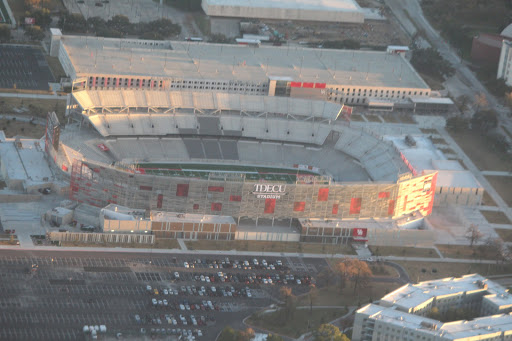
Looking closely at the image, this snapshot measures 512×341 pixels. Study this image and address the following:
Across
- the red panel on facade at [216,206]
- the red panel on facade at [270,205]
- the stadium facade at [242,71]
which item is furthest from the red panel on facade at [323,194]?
the stadium facade at [242,71]

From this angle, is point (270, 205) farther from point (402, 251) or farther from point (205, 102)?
point (205, 102)

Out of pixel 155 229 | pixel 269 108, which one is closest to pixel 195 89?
pixel 269 108

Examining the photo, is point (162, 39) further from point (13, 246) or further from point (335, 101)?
point (13, 246)

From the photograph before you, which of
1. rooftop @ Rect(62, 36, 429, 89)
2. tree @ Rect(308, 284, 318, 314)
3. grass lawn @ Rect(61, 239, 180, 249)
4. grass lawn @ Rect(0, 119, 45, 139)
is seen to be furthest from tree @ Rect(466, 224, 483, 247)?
grass lawn @ Rect(0, 119, 45, 139)

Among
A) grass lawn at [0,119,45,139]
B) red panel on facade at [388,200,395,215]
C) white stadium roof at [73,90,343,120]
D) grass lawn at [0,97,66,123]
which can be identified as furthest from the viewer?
grass lawn at [0,97,66,123]

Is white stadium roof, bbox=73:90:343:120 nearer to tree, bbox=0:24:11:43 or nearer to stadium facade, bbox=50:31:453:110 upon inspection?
stadium facade, bbox=50:31:453:110

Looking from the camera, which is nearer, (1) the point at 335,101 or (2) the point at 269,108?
(2) the point at 269,108

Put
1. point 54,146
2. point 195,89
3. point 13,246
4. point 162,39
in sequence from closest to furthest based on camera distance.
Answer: point 13,246 → point 54,146 → point 195,89 → point 162,39
